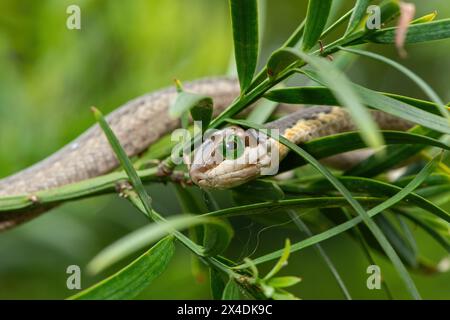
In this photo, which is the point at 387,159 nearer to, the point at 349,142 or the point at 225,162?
the point at 349,142

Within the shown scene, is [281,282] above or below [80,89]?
below

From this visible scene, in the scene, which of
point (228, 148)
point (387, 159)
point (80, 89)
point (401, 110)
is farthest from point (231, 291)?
point (80, 89)

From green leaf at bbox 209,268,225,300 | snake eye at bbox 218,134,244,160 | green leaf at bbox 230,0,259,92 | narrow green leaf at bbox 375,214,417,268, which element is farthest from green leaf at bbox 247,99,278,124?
green leaf at bbox 209,268,225,300

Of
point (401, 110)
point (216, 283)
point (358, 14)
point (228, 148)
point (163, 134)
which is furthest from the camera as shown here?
point (163, 134)

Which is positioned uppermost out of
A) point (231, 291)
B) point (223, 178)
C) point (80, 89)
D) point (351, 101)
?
point (80, 89)

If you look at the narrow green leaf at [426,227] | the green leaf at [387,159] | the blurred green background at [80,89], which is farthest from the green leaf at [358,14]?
the blurred green background at [80,89]

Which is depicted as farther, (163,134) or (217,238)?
(163,134)
